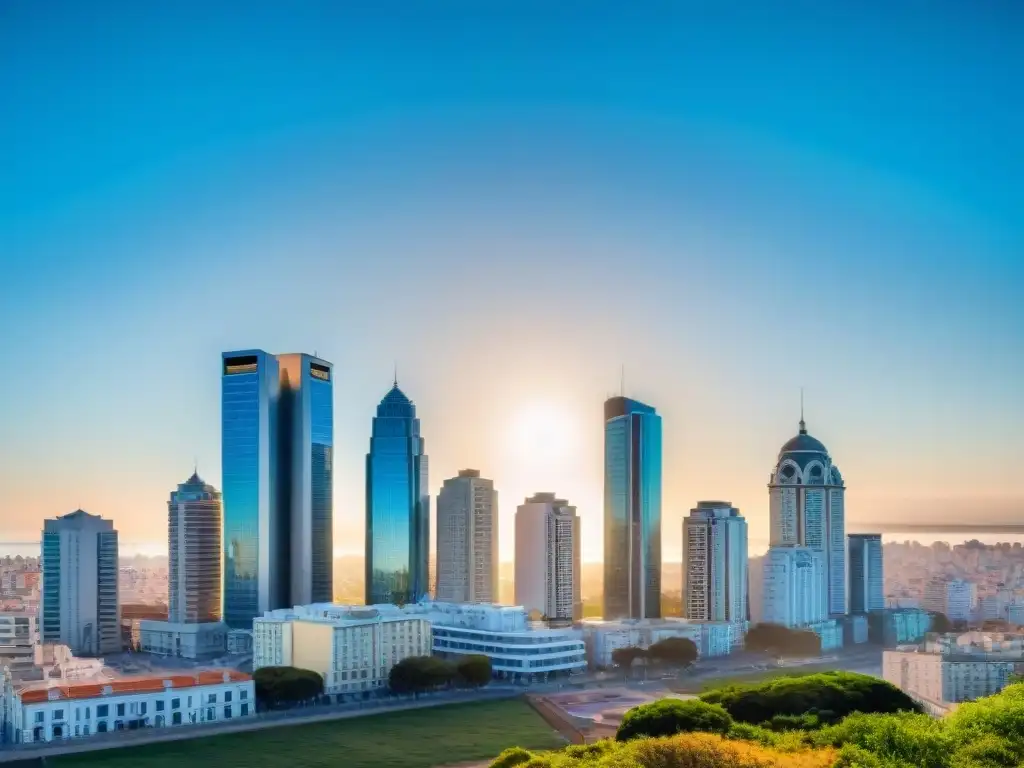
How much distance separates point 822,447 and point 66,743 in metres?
29.7

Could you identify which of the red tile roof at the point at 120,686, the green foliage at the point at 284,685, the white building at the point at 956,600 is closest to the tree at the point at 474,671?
the green foliage at the point at 284,685

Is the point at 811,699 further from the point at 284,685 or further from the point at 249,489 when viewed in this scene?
the point at 249,489

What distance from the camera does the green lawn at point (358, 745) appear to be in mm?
17141

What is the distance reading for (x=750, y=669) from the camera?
→ 30.7 metres

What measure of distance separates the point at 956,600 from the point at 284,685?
1081 inches

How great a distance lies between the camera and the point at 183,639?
3278 centimetres

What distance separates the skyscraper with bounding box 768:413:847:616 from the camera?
4016cm

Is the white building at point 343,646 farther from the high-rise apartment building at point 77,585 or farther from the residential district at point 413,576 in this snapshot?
the high-rise apartment building at point 77,585

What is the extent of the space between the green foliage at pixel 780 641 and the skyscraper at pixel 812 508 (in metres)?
4.67

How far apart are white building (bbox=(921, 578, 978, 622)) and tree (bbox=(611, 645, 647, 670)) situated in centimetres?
1592

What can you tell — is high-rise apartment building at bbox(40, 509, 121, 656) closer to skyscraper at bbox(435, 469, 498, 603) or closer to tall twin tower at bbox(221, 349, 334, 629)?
tall twin tower at bbox(221, 349, 334, 629)

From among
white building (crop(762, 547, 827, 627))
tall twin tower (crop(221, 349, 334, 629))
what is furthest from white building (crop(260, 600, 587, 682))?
white building (crop(762, 547, 827, 627))

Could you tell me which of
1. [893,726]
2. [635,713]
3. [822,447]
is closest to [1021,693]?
[893,726]

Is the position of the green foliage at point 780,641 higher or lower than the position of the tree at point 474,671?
lower
